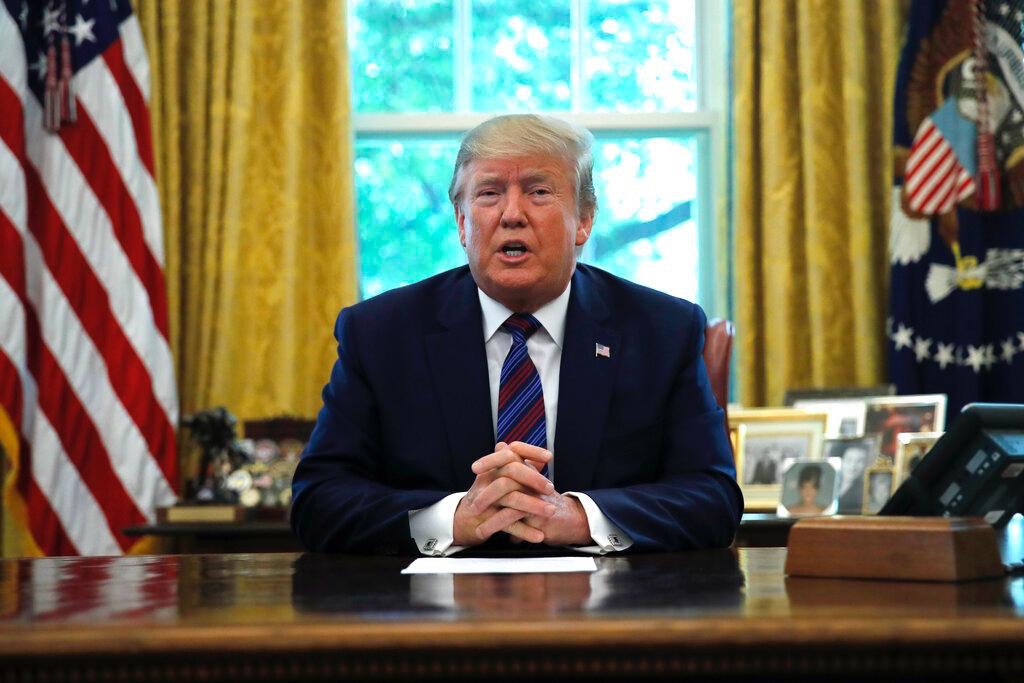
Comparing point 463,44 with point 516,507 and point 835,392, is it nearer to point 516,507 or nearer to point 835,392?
point 835,392

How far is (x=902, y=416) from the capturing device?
388 cm

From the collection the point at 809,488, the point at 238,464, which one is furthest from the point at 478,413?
the point at 238,464

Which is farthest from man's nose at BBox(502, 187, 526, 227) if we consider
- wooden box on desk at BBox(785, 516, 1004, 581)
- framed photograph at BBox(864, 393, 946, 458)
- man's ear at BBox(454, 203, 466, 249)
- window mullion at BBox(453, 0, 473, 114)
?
window mullion at BBox(453, 0, 473, 114)

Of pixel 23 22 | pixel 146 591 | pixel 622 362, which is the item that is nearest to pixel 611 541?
pixel 622 362

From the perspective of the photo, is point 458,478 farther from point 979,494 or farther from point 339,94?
point 339,94

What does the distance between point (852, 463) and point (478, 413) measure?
1.83 m

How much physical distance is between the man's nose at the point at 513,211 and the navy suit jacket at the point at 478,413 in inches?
7.8

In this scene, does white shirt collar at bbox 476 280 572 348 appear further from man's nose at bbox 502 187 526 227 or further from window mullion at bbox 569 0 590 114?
window mullion at bbox 569 0 590 114

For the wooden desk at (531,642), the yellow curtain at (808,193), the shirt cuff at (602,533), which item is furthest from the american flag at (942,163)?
the wooden desk at (531,642)

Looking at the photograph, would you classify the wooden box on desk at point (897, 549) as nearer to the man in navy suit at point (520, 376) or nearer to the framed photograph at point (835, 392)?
the man in navy suit at point (520, 376)

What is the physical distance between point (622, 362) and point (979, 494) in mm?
883

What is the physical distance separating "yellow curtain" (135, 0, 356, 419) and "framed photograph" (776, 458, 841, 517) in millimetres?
1626

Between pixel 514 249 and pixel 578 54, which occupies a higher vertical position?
pixel 578 54

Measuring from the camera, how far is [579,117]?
15.1ft
